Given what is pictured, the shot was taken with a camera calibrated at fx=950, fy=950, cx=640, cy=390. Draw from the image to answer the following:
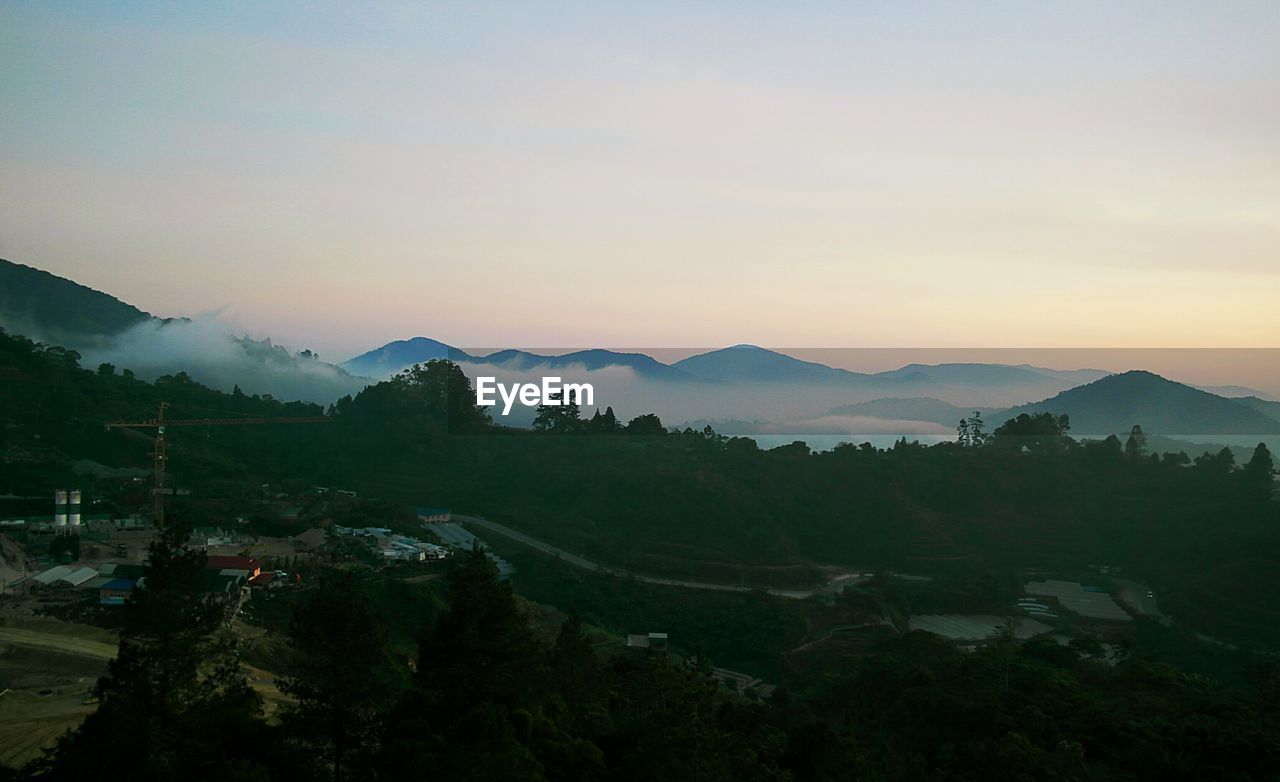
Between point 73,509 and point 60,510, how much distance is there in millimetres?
372

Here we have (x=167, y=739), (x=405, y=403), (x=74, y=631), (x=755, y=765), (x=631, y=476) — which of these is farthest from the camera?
(x=405, y=403)

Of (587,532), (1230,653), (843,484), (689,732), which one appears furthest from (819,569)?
(689,732)

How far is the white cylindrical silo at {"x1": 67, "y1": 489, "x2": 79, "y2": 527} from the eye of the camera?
25191mm

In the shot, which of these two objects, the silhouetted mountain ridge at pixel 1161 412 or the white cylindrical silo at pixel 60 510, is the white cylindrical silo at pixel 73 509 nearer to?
the white cylindrical silo at pixel 60 510

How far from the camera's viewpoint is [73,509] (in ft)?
83.9

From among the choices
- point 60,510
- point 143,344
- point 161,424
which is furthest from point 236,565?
point 143,344

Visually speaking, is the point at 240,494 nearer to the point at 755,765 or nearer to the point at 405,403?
the point at 405,403

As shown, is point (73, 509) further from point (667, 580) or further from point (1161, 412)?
point (1161, 412)

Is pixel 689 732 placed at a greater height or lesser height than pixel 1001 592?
greater

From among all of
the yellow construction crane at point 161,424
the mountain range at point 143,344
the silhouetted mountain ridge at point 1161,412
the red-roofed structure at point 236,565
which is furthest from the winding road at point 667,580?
the mountain range at point 143,344

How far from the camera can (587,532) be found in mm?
30047

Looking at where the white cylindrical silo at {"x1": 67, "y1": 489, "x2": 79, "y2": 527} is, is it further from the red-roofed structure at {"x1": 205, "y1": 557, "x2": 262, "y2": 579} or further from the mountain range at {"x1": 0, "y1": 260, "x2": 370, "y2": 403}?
the mountain range at {"x1": 0, "y1": 260, "x2": 370, "y2": 403}

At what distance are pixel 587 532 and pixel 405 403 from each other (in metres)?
14.3

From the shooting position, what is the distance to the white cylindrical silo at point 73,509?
25191mm
